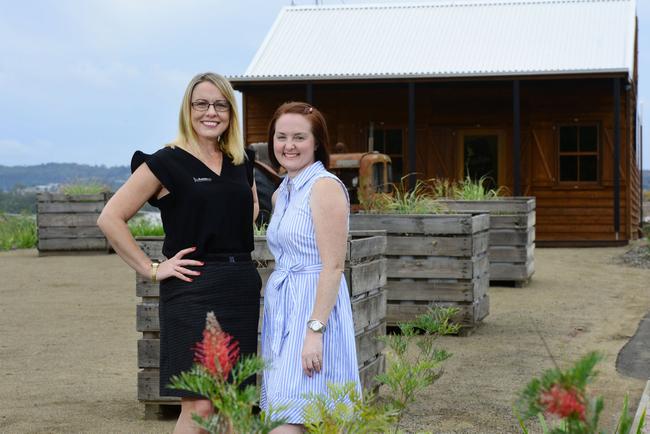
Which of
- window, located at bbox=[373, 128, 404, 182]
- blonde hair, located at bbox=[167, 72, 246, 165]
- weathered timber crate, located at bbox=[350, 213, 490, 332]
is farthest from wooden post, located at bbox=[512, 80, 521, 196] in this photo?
blonde hair, located at bbox=[167, 72, 246, 165]

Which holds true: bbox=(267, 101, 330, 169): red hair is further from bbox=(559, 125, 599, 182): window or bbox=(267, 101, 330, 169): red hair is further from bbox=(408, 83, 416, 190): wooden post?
bbox=(559, 125, 599, 182): window

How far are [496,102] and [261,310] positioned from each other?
15.7m

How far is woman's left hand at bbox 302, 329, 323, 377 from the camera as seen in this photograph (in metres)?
3.33

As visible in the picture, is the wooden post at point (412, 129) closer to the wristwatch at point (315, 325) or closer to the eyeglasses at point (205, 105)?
the eyeglasses at point (205, 105)

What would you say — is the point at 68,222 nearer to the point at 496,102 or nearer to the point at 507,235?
the point at 496,102

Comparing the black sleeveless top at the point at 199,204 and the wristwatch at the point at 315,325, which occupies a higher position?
the black sleeveless top at the point at 199,204

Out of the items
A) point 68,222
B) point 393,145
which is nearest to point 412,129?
point 393,145

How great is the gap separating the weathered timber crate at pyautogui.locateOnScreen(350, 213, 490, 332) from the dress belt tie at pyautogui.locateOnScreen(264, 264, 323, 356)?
505 cm

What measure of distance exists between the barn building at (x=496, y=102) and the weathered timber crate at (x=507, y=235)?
678 cm

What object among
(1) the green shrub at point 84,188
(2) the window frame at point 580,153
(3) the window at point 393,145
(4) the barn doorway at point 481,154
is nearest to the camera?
(1) the green shrub at point 84,188

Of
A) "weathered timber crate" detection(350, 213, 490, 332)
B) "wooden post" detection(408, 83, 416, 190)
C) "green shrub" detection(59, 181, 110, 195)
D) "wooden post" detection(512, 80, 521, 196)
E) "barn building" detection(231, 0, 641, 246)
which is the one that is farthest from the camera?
"barn building" detection(231, 0, 641, 246)

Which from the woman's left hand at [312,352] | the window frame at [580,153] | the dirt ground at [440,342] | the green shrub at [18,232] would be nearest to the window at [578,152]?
the window frame at [580,153]

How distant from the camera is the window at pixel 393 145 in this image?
21188 mm

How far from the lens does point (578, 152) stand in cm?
2030
